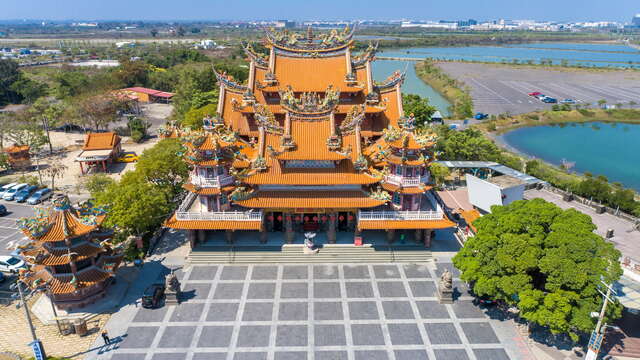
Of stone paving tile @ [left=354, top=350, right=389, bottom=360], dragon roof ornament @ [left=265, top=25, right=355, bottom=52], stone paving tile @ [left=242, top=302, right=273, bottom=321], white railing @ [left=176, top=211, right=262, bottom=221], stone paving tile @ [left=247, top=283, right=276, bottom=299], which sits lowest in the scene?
stone paving tile @ [left=354, top=350, right=389, bottom=360]

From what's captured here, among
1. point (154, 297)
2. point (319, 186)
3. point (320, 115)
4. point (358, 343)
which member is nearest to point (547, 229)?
point (358, 343)

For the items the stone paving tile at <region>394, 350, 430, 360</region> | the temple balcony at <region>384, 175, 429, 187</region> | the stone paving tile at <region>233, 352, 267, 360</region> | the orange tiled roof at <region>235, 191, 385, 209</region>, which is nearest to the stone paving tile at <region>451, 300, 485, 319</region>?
the stone paving tile at <region>394, 350, 430, 360</region>

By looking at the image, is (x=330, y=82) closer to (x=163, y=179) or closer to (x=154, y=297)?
(x=163, y=179)

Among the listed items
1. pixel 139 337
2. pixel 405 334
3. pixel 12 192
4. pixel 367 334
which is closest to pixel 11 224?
pixel 12 192

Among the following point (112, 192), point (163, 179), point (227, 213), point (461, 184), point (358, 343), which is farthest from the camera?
point (461, 184)

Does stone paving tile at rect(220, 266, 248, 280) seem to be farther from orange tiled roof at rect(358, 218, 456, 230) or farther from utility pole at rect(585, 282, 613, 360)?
utility pole at rect(585, 282, 613, 360)

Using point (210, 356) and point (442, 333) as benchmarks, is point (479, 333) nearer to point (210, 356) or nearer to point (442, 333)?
point (442, 333)
